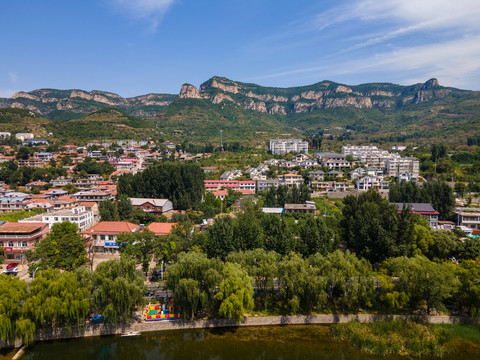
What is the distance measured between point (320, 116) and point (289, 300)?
160 metres

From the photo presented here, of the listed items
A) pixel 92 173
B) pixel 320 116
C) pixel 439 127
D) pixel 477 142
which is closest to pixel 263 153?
pixel 92 173

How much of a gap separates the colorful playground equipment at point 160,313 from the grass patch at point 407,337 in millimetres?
9458

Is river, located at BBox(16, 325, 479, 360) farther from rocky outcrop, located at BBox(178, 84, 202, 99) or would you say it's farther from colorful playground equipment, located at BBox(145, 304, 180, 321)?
rocky outcrop, located at BBox(178, 84, 202, 99)

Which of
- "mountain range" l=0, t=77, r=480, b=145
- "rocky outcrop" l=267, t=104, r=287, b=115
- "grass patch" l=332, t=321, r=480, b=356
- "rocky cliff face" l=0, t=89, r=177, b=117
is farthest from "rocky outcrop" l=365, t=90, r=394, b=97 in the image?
"grass patch" l=332, t=321, r=480, b=356

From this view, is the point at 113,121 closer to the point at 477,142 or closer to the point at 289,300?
the point at 289,300

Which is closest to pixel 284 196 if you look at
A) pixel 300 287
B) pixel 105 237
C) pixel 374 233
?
pixel 374 233

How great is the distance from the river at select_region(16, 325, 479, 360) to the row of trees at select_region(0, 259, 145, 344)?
114 centimetres

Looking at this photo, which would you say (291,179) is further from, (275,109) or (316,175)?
(275,109)

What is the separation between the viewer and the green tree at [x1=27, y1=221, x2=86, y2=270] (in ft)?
73.5

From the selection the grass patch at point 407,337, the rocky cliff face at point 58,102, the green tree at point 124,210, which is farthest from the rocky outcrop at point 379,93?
the grass patch at point 407,337

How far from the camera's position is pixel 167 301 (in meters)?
19.5

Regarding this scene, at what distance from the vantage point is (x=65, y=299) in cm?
1593

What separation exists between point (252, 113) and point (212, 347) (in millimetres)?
150429

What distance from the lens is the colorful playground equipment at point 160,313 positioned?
17953 mm
